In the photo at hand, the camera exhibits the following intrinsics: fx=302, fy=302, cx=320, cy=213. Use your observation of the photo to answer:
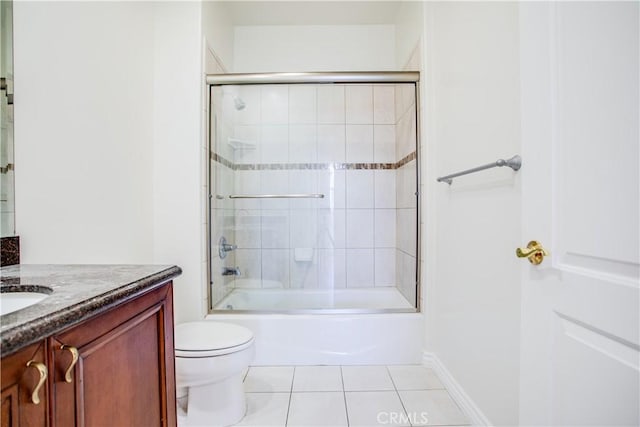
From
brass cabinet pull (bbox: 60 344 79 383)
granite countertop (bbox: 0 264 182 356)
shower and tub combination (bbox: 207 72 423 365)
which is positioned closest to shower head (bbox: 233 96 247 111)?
shower and tub combination (bbox: 207 72 423 365)

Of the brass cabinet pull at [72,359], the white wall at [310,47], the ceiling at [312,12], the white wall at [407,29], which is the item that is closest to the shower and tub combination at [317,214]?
the white wall at [407,29]

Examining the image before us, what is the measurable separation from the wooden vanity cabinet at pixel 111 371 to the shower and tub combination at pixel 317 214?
1.08 metres

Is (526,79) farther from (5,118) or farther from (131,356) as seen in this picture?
A: (5,118)

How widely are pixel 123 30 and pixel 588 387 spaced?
7.54ft

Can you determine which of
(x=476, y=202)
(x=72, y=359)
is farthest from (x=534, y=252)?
(x=72, y=359)

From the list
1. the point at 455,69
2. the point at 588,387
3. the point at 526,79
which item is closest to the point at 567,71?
the point at 526,79

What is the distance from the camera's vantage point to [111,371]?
656 mm

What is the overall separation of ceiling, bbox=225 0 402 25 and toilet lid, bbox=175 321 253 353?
93.3 inches

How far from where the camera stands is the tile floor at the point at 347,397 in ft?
4.60

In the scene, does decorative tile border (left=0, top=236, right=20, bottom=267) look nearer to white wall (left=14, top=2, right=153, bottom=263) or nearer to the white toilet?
white wall (left=14, top=2, right=153, bottom=263)

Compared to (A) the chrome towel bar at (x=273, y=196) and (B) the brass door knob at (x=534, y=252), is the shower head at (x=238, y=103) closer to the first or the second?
(A) the chrome towel bar at (x=273, y=196)

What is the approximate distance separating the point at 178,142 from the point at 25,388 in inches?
64.2

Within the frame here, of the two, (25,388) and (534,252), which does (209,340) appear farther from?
(534,252)

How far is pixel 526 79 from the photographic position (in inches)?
32.2
